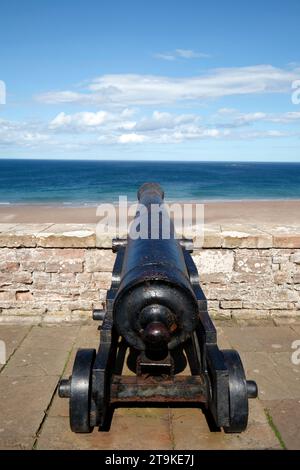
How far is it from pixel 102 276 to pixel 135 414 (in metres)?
2.18

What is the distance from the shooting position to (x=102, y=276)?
17.0 feet

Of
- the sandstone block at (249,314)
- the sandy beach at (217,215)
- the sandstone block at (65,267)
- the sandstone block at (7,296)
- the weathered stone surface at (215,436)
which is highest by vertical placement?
the sandstone block at (65,267)

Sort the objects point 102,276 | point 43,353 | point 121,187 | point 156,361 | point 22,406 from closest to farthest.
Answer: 1. point 156,361
2. point 22,406
3. point 43,353
4. point 102,276
5. point 121,187

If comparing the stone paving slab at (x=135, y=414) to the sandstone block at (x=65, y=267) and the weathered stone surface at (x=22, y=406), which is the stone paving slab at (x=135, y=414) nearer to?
the weathered stone surface at (x=22, y=406)

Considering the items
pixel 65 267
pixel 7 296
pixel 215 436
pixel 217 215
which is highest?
pixel 65 267

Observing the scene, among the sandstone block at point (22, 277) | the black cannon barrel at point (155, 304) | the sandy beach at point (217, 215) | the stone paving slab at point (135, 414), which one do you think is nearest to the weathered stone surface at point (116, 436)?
the stone paving slab at point (135, 414)

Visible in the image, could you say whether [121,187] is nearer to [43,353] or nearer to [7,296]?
[7,296]

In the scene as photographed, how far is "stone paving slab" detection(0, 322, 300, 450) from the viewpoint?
113 inches

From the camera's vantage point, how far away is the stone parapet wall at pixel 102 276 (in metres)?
5.14

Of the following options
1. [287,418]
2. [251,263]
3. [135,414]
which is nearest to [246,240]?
[251,263]

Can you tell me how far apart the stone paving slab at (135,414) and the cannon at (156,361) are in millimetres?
128

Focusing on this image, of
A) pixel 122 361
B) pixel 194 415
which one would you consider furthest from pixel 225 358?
pixel 122 361

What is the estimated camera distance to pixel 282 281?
17.0 feet

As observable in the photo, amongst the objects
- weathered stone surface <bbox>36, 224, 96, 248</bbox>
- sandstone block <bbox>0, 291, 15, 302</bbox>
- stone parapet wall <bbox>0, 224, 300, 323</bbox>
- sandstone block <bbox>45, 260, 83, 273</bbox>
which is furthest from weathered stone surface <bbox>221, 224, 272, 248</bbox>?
sandstone block <bbox>0, 291, 15, 302</bbox>
